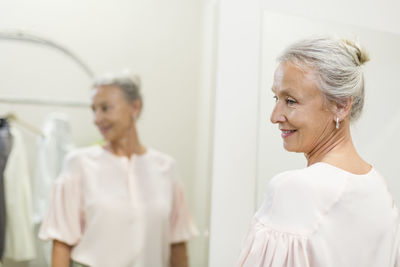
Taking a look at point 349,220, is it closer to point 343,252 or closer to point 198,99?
point 343,252

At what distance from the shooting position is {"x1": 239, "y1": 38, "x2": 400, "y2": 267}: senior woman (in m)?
0.68

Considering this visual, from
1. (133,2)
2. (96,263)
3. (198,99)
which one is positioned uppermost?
(133,2)

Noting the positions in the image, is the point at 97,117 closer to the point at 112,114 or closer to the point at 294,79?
the point at 112,114

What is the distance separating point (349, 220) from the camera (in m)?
0.69

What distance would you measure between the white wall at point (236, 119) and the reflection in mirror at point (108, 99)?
0.08 meters

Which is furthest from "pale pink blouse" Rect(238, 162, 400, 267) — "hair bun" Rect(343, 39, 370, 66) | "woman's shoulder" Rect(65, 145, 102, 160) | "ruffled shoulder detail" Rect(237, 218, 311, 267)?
"woman's shoulder" Rect(65, 145, 102, 160)

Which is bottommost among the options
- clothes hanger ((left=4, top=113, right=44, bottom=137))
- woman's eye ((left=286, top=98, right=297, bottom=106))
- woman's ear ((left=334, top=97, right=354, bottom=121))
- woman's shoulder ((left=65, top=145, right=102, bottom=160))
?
woman's shoulder ((left=65, top=145, right=102, bottom=160))

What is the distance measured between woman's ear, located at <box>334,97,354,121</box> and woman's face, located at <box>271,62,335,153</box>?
0.04 feet

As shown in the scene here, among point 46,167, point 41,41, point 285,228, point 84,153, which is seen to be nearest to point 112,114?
point 84,153

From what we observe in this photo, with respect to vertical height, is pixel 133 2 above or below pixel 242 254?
above

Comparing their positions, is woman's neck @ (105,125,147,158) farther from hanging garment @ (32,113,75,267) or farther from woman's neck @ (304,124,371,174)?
woman's neck @ (304,124,371,174)

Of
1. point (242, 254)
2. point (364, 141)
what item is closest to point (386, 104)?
point (364, 141)

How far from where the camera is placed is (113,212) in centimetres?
117

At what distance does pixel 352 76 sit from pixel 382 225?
11.3 inches
